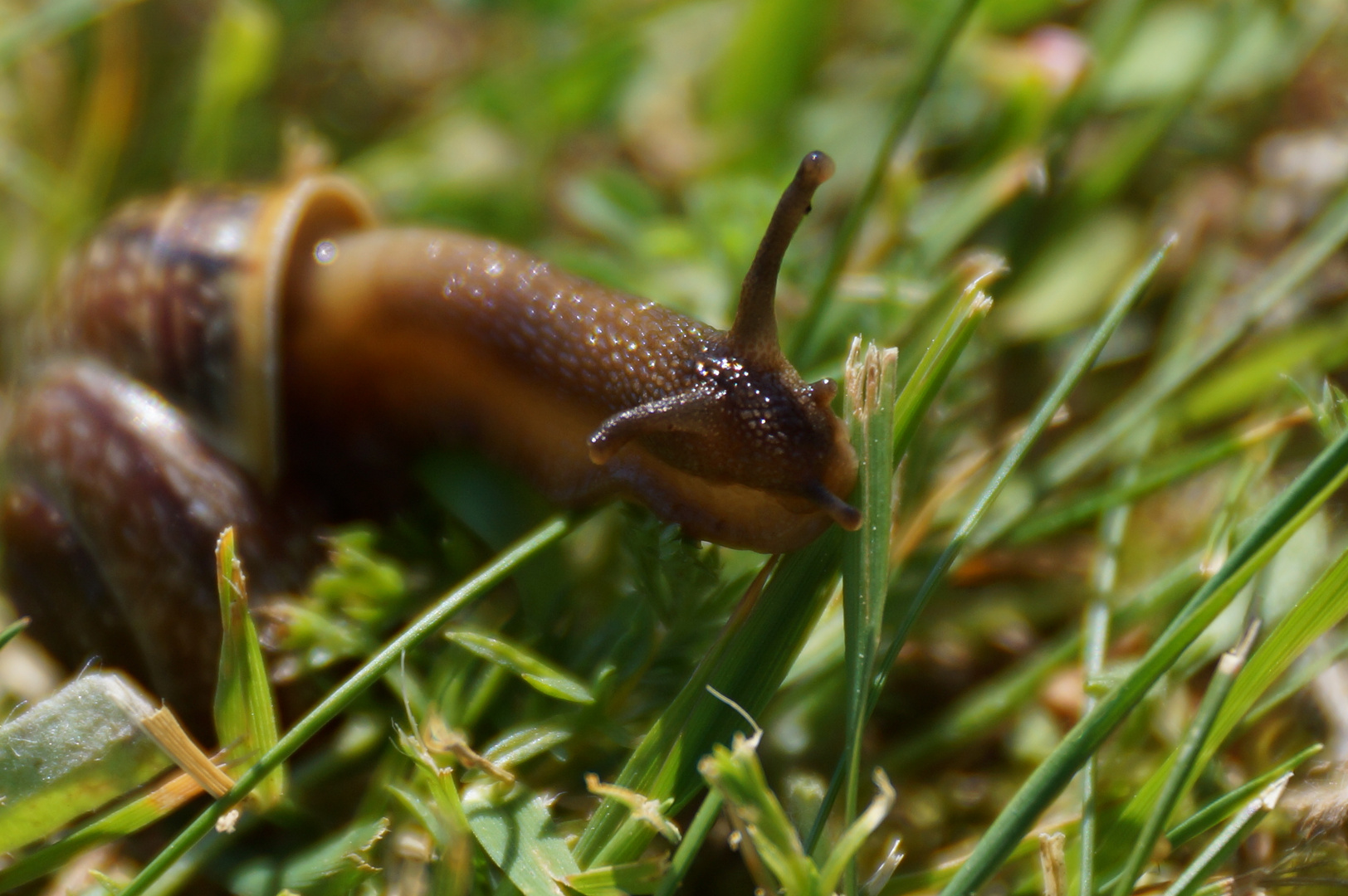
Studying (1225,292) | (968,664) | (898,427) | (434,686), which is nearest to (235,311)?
(434,686)

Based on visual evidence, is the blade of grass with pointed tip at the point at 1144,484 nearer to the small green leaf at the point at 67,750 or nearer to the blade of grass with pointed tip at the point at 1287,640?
the blade of grass with pointed tip at the point at 1287,640

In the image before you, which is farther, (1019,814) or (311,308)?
(311,308)

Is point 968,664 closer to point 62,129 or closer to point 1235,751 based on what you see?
point 1235,751

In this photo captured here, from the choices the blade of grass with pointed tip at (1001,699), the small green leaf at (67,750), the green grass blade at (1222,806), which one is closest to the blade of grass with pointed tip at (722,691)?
the blade of grass with pointed tip at (1001,699)

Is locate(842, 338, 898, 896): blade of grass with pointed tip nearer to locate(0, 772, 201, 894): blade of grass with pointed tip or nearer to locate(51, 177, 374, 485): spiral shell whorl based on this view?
locate(0, 772, 201, 894): blade of grass with pointed tip

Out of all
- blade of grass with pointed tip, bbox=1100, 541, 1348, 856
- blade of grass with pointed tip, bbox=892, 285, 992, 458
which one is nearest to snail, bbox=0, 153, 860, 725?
blade of grass with pointed tip, bbox=892, 285, 992, 458
